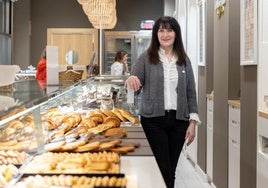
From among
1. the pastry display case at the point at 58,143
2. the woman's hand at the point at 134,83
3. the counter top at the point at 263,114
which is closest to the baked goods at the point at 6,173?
the pastry display case at the point at 58,143

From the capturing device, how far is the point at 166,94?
2879 millimetres

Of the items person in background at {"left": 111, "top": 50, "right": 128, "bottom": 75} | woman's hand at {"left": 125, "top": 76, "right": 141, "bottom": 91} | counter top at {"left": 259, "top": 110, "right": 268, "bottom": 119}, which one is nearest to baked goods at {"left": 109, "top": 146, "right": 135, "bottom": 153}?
woman's hand at {"left": 125, "top": 76, "right": 141, "bottom": 91}

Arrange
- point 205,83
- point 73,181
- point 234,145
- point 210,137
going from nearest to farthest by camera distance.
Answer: point 73,181 → point 234,145 → point 210,137 → point 205,83

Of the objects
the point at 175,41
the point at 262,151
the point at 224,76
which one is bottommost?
the point at 262,151

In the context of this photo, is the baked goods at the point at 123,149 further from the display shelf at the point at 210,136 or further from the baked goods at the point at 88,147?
the display shelf at the point at 210,136

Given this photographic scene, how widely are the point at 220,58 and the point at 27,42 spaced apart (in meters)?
7.65

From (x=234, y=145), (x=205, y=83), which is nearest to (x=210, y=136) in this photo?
(x=205, y=83)

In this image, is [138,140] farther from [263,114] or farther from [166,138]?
[263,114]

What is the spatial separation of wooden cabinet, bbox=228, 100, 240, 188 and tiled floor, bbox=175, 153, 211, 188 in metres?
0.99

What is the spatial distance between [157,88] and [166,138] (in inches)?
13.4

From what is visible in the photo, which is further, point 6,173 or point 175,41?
point 175,41

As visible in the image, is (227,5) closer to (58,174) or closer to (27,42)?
(58,174)

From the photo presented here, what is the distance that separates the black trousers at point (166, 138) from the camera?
2859mm

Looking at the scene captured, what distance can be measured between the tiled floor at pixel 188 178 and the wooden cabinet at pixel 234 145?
3.26 feet
